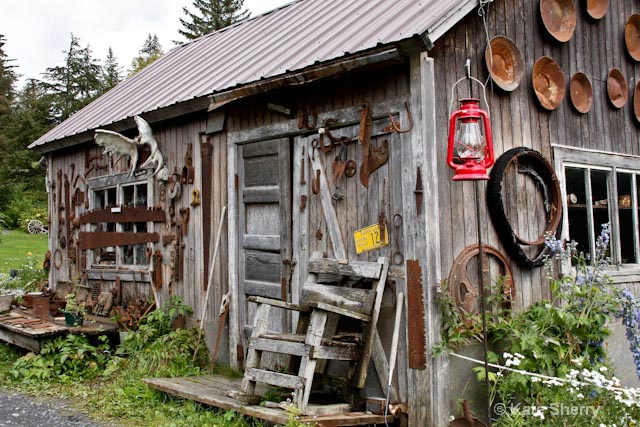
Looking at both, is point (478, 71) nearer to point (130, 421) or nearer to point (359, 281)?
point (359, 281)

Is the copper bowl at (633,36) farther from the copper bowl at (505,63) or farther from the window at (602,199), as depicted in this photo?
the copper bowl at (505,63)

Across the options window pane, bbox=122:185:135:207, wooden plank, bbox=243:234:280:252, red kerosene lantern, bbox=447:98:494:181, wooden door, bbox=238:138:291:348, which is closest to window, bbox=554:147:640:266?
red kerosene lantern, bbox=447:98:494:181

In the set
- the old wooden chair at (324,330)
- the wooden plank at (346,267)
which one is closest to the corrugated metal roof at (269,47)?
the wooden plank at (346,267)

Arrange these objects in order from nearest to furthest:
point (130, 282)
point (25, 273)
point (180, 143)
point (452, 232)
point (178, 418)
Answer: point (452, 232) < point (178, 418) < point (180, 143) < point (130, 282) < point (25, 273)

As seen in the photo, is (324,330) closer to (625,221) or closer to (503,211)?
(503,211)

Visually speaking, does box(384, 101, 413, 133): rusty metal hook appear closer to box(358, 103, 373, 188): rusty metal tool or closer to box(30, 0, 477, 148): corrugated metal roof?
box(358, 103, 373, 188): rusty metal tool

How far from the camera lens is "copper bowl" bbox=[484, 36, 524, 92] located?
6.04 meters

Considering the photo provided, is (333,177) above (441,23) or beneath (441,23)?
beneath

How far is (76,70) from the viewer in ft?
121

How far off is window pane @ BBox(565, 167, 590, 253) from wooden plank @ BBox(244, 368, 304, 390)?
3.17 metres

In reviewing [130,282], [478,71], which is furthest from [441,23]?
[130,282]

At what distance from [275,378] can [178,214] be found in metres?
3.53

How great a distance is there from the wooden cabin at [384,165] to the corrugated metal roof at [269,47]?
4cm

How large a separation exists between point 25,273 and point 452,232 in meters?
10.1
